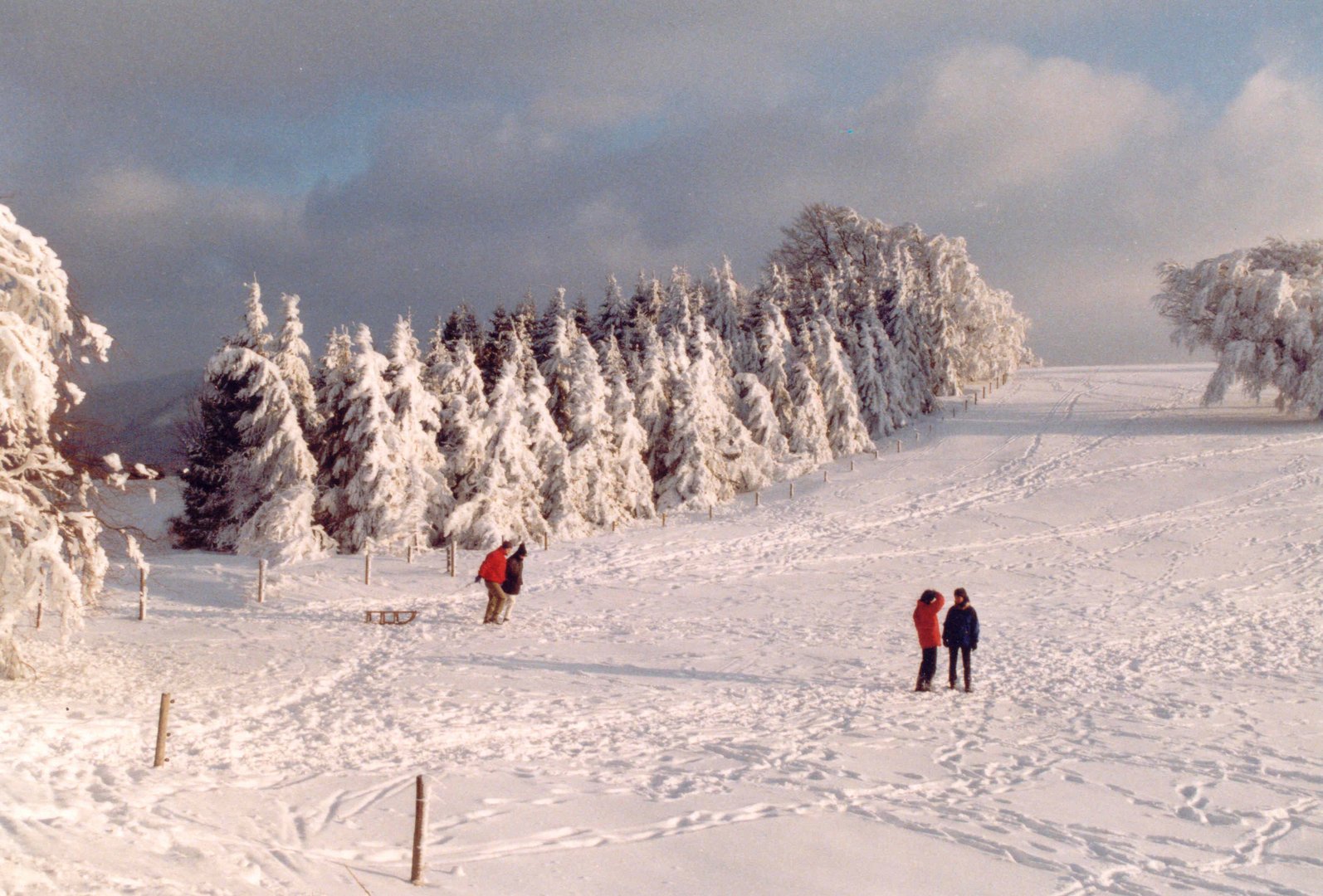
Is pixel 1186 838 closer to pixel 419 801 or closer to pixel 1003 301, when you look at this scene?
pixel 419 801

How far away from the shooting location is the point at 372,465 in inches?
1185

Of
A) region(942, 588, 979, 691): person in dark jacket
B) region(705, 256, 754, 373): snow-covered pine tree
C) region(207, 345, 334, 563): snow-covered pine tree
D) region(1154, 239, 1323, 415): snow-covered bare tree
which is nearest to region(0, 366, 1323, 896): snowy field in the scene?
region(942, 588, 979, 691): person in dark jacket

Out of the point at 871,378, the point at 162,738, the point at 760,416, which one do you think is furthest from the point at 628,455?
the point at 162,738

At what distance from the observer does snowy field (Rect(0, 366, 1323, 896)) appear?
26.3ft

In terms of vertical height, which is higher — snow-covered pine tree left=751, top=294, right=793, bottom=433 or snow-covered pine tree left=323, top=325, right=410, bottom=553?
snow-covered pine tree left=751, top=294, right=793, bottom=433

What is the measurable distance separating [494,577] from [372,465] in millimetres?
12743

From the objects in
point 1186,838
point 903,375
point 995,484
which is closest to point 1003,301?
point 903,375

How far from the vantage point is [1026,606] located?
2283 cm

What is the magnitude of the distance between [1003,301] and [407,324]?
52939 millimetres

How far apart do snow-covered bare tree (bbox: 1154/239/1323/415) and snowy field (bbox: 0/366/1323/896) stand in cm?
2159

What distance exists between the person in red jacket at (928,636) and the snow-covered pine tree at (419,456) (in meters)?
19.9

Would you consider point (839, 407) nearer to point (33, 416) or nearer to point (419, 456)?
point (419, 456)

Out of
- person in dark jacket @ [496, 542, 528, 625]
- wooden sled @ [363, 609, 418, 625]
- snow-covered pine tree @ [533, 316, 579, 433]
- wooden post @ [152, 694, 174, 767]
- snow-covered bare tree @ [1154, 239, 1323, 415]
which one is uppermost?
snow-covered bare tree @ [1154, 239, 1323, 415]

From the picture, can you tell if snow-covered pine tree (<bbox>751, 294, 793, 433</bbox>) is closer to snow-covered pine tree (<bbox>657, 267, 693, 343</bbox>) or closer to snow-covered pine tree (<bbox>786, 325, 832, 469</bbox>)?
snow-covered pine tree (<bbox>786, 325, 832, 469</bbox>)
